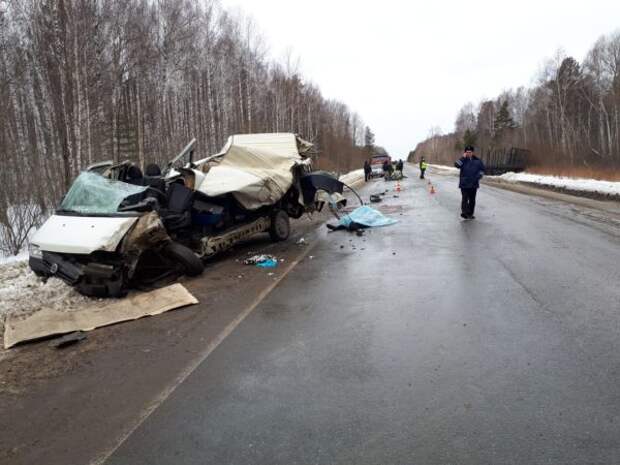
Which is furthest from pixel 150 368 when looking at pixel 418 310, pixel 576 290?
pixel 576 290

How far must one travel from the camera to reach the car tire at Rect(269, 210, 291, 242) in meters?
10.1

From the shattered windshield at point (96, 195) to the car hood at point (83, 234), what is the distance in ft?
0.96

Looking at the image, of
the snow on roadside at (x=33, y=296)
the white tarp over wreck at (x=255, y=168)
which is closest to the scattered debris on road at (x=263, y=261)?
the white tarp over wreck at (x=255, y=168)

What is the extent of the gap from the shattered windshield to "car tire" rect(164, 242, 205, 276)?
98 centimetres

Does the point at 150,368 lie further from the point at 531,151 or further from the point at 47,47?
the point at 531,151

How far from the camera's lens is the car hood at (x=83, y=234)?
5821mm

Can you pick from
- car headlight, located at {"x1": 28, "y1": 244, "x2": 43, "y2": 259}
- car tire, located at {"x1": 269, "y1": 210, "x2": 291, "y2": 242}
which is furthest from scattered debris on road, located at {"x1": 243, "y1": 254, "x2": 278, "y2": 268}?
car headlight, located at {"x1": 28, "y1": 244, "x2": 43, "y2": 259}

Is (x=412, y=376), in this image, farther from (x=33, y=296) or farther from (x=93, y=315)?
(x=33, y=296)

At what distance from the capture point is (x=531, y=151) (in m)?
37.9

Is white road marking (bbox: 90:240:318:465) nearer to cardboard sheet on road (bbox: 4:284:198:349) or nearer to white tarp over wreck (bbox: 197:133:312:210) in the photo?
cardboard sheet on road (bbox: 4:284:198:349)

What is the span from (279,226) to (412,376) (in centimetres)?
701

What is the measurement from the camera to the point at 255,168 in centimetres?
968

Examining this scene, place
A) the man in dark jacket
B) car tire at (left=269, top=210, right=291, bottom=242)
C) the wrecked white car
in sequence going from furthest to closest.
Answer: the man in dark jacket, car tire at (left=269, top=210, right=291, bottom=242), the wrecked white car

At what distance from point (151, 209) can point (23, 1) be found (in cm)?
1489
